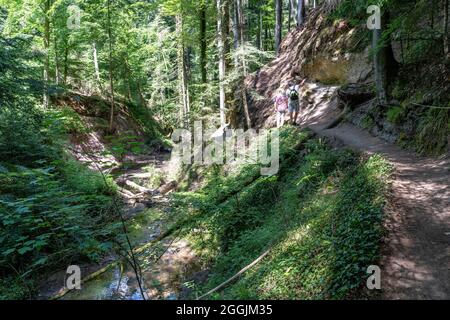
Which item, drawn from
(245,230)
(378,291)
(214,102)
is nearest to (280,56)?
(214,102)

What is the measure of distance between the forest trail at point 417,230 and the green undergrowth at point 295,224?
26 cm

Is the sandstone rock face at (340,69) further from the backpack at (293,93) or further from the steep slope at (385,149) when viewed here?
the backpack at (293,93)

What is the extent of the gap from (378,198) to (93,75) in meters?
25.7

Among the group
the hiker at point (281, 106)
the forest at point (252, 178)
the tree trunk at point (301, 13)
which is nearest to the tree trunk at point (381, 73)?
the forest at point (252, 178)

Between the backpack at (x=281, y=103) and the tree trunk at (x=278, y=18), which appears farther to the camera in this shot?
the tree trunk at (x=278, y=18)

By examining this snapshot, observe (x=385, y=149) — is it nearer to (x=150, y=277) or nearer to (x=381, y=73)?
(x=381, y=73)

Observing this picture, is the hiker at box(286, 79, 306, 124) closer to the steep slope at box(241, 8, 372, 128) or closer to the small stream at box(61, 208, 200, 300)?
the steep slope at box(241, 8, 372, 128)

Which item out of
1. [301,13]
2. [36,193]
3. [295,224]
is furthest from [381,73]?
[301,13]

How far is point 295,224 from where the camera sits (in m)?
7.47

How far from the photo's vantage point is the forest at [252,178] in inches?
197

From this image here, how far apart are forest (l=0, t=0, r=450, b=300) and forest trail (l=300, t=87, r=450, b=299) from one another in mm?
25

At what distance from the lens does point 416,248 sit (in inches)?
189

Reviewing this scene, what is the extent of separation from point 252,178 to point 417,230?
720cm

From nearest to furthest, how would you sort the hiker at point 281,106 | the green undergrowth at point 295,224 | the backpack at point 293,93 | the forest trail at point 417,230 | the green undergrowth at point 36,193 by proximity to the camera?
the forest trail at point 417,230, the green undergrowth at point 295,224, the green undergrowth at point 36,193, the backpack at point 293,93, the hiker at point 281,106
